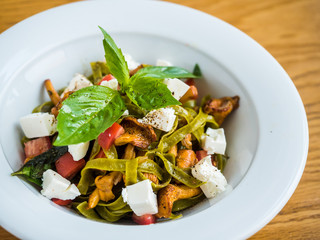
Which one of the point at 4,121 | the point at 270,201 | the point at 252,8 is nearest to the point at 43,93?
the point at 4,121

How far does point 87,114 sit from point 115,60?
495 mm

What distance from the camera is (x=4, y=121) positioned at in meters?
2.93

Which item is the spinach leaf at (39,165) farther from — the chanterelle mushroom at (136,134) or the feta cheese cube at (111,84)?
the feta cheese cube at (111,84)

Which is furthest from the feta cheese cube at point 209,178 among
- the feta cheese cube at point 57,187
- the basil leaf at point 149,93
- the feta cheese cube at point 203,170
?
the feta cheese cube at point 57,187

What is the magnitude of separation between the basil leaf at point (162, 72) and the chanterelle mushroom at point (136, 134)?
38 centimetres

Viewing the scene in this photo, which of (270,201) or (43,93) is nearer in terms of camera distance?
(270,201)

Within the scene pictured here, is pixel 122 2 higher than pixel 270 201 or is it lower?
higher

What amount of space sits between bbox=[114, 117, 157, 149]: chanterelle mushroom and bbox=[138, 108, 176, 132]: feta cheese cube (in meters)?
0.04

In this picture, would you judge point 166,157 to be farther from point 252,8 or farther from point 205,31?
point 252,8

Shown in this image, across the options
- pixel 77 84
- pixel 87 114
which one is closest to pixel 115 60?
pixel 87 114

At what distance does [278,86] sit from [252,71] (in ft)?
0.89

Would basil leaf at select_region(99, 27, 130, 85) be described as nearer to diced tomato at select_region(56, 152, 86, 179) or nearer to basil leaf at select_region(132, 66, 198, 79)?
basil leaf at select_region(132, 66, 198, 79)

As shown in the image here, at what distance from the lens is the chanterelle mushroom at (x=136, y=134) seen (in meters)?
2.75

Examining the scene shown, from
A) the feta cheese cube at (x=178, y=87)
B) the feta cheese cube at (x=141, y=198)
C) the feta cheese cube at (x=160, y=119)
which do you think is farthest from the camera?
the feta cheese cube at (x=178, y=87)
